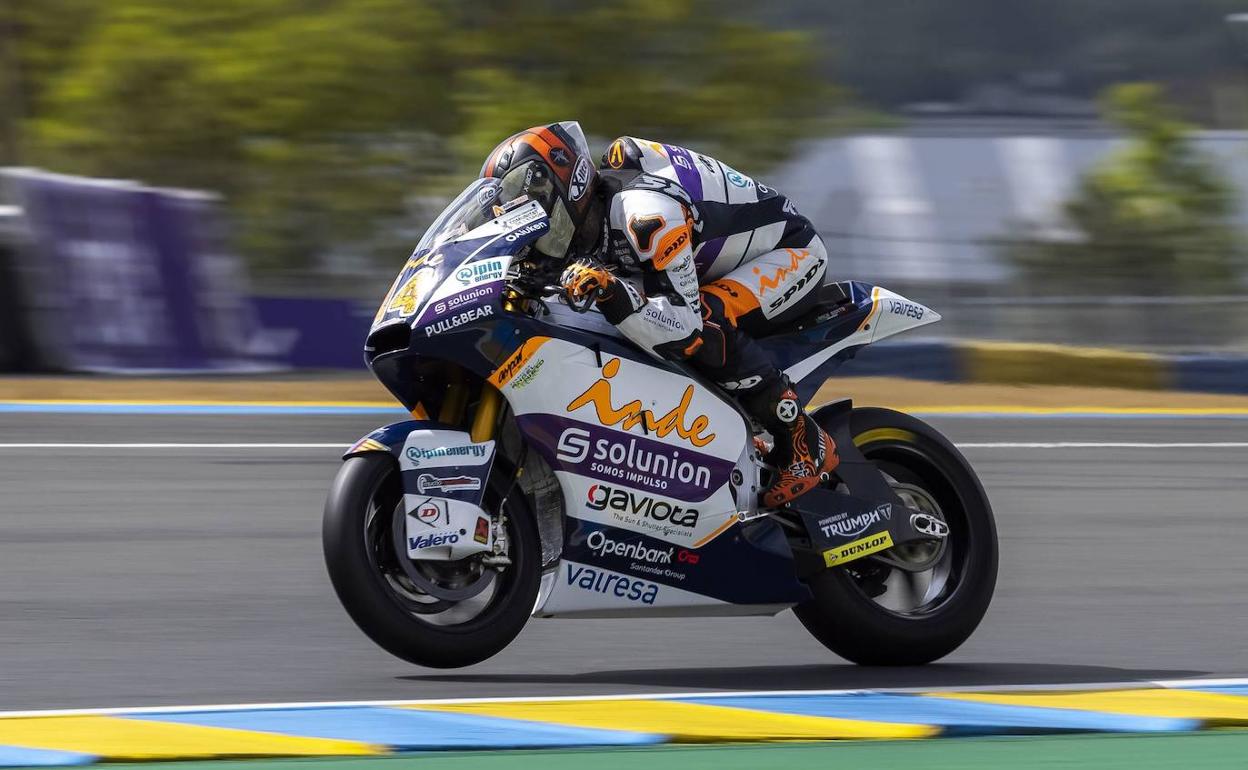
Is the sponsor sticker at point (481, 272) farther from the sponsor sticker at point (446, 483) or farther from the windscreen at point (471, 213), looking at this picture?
the sponsor sticker at point (446, 483)

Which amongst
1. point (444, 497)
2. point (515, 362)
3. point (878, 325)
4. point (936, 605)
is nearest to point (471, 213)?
point (515, 362)

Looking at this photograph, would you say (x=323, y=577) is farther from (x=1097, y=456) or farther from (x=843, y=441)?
(x=1097, y=456)

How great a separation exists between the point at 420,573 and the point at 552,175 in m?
1.10

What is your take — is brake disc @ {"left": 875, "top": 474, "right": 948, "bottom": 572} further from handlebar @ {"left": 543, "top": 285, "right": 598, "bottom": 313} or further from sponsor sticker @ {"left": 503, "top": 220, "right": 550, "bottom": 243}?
sponsor sticker @ {"left": 503, "top": 220, "right": 550, "bottom": 243}

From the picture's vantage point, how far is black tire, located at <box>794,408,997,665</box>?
5449 mm

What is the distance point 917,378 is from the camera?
14672 millimetres

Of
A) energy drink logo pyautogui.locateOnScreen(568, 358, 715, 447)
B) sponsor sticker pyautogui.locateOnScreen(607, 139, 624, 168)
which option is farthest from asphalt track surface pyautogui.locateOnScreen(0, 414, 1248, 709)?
sponsor sticker pyautogui.locateOnScreen(607, 139, 624, 168)

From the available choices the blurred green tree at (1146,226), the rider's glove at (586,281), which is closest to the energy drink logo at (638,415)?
the rider's glove at (586,281)

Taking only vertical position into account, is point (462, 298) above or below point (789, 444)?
above

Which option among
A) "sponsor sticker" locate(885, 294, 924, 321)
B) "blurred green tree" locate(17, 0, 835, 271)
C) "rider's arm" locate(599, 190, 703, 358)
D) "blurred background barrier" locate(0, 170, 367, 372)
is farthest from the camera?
"blurred green tree" locate(17, 0, 835, 271)

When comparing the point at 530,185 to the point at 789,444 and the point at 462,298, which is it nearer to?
the point at 462,298

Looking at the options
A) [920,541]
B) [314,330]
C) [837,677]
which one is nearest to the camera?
[837,677]

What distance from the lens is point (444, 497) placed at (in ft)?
16.1

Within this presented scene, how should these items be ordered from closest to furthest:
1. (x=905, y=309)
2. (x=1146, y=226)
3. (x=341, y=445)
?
(x=905, y=309)
(x=341, y=445)
(x=1146, y=226)
